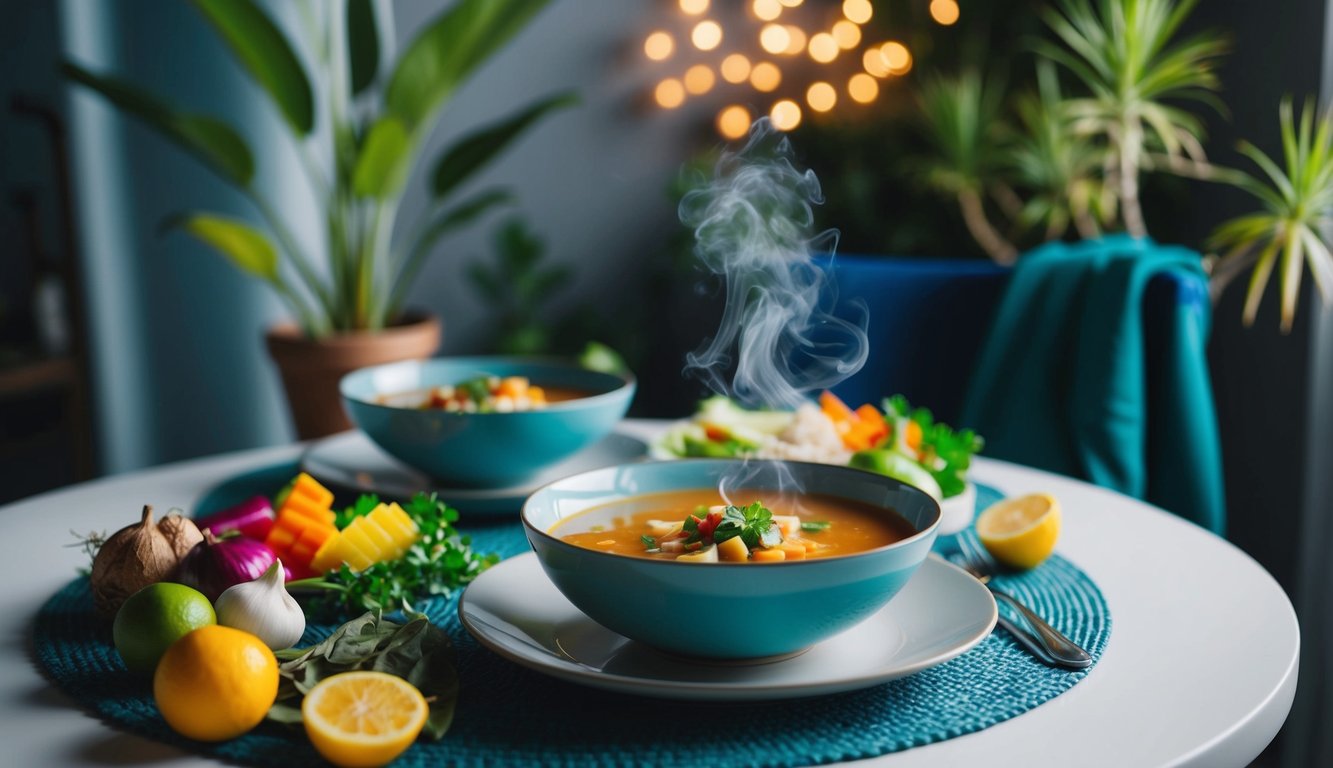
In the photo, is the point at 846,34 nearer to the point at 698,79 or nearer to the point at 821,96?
the point at 821,96

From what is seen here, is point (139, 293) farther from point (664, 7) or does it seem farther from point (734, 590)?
point (734, 590)

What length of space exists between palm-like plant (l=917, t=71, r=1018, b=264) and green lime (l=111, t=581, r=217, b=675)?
323cm

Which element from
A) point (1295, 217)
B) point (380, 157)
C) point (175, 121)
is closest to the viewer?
point (1295, 217)

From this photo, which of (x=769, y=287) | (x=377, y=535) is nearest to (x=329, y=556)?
(x=377, y=535)

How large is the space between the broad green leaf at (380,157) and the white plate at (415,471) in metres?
1.31

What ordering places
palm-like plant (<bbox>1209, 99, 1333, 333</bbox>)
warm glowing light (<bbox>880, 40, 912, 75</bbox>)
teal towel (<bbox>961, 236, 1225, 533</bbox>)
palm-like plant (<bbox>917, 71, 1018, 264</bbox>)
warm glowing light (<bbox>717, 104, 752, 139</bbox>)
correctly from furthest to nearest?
1. warm glowing light (<bbox>717, 104, 752, 139</bbox>)
2. warm glowing light (<bbox>880, 40, 912, 75</bbox>)
3. palm-like plant (<bbox>917, 71, 1018, 264</bbox>)
4. palm-like plant (<bbox>1209, 99, 1333, 333</bbox>)
5. teal towel (<bbox>961, 236, 1225, 533</bbox>)

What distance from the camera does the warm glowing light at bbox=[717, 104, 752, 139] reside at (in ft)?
15.9

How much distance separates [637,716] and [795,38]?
14.2 feet

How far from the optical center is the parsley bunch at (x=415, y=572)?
1054mm

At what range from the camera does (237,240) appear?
294 centimetres

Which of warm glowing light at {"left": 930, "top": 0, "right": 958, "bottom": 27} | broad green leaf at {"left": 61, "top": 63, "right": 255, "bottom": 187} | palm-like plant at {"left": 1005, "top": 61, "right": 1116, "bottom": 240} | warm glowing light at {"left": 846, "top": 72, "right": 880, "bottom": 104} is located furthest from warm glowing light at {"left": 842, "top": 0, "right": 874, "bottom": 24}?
broad green leaf at {"left": 61, "top": 63, "right": 255, "bottom": 187}

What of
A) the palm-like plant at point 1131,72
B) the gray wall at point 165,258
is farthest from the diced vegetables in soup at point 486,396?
the gray wall at point 165,258

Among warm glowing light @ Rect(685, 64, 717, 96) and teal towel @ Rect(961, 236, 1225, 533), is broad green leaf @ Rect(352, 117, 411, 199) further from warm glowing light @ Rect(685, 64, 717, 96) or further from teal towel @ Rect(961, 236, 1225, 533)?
warm glowing light @ Rect(685, 64, 717, 96)

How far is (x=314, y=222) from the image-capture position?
12.0 ft
